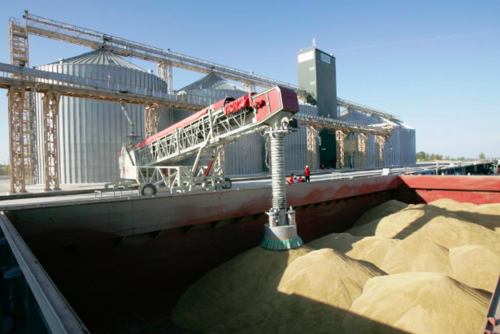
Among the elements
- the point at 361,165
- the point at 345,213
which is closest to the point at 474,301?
the point at 345,213

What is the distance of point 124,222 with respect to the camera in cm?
1095

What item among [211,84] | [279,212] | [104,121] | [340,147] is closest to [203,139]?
[279,212]

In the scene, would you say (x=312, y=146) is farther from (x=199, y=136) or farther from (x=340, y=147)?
(x=199, y=136)

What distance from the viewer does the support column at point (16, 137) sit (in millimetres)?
18656

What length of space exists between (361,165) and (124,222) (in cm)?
→ 4827

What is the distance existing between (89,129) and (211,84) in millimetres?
16912

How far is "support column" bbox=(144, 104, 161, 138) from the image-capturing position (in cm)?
2597

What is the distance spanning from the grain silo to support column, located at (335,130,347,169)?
33.9 meters

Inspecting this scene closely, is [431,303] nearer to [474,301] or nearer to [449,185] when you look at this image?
[474,301]

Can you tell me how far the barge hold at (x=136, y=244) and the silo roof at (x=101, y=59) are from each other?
73.9 feet

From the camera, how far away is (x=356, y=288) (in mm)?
9117

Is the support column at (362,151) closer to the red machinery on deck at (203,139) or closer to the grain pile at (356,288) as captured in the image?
the grain pile at (356,288)

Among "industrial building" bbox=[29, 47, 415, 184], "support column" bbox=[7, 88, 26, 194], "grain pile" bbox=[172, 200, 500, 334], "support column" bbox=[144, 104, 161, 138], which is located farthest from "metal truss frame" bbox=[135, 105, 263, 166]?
"industrial building" bbox=[29, 47, 415, 184]

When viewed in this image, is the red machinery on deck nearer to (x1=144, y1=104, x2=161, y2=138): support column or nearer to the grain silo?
(x1=144, y1=104, x2=161, y2=138): support column
